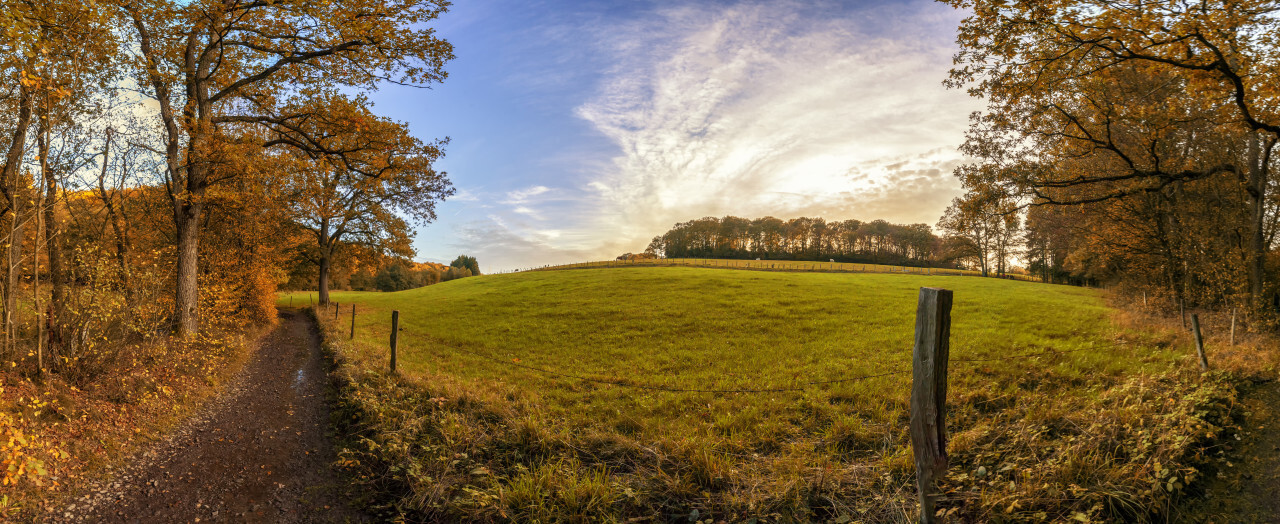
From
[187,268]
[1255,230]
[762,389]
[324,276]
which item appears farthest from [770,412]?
[324,276]

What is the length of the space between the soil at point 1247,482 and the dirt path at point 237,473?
28.9ft

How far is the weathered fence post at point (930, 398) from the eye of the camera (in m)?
4.29

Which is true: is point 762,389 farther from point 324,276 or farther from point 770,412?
point 324,276

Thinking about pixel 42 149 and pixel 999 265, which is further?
pixel 999 265

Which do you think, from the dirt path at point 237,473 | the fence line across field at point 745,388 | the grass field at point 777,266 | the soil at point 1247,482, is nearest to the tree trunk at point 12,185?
the dirt path at point 237,473

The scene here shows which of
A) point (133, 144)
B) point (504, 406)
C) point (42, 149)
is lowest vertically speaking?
point (504, 406)

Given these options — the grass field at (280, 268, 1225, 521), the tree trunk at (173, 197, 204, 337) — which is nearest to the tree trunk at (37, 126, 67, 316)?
the tree trunk at (173, 197, 204, 337)

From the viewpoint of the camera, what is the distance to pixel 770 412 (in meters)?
8.98

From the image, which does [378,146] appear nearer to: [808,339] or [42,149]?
[42,149]

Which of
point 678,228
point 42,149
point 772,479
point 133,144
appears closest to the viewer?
point 772,479

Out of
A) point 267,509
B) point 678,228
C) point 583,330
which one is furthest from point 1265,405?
point 678,228

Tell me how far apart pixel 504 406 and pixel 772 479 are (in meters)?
4.70

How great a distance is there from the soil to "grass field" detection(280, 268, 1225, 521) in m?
0.37

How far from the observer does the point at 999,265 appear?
60.5 m
